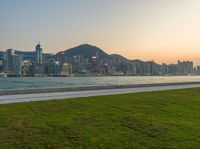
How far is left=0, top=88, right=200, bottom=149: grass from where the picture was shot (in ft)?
21.3

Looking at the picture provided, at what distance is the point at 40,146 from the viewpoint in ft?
20.2

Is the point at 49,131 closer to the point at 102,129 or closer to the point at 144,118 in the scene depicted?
the point at 102,129

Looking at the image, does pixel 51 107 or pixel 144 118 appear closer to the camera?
pixel 144 118

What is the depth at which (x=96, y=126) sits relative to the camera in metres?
7.84

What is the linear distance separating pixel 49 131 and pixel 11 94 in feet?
28.7

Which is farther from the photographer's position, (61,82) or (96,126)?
(61,82)

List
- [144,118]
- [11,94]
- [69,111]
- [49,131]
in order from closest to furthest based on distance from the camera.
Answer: [49,131] → [144,118] → [69,111] → [11,94]

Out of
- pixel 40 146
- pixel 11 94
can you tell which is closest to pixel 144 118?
pixel 40 146

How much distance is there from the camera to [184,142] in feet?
22.0

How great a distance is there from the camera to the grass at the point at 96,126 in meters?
6.48

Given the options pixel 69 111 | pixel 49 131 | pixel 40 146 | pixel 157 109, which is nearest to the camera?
pixel 40 146

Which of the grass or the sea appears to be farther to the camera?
the sea

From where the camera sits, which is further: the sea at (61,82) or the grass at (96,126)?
the sea at (61,82)

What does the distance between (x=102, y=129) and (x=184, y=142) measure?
2.12 m
